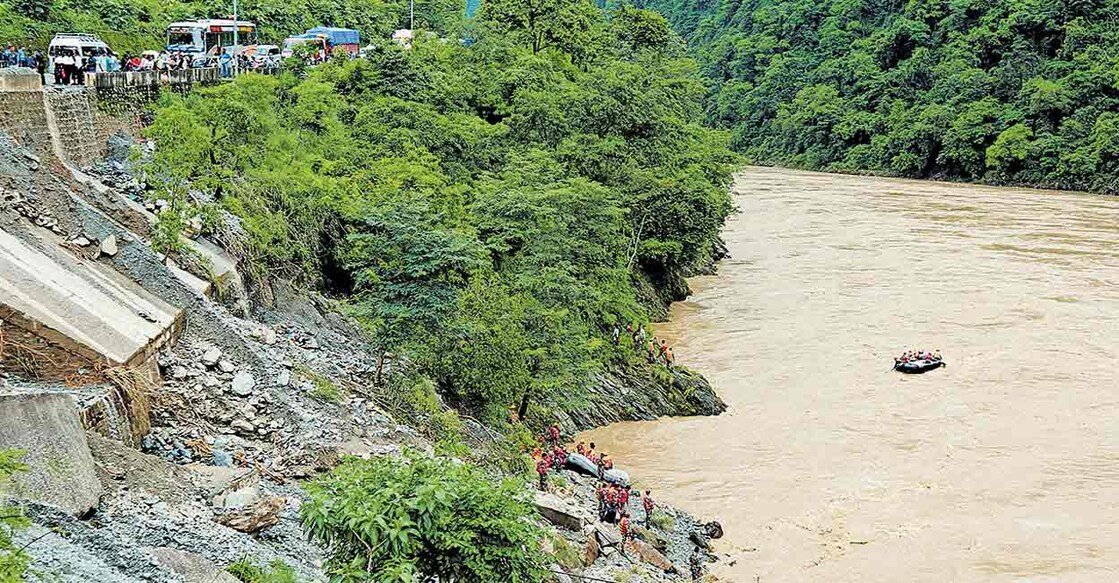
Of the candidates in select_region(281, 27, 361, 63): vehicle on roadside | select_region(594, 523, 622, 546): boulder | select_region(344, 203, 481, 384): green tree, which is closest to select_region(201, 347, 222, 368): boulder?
select_region(344, 203, 481, 384): green tree

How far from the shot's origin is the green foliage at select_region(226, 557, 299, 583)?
10.2 meters

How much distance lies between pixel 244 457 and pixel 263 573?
10.2 feet

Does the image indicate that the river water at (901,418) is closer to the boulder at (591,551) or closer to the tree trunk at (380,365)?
the boulder at (591,551)

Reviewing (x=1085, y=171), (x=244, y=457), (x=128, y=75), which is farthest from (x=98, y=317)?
(x=1085, y=171)

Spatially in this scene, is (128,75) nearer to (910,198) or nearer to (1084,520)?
(1084,520)

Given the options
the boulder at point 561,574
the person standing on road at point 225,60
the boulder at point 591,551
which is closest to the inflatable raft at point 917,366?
the boulder at point 591,551

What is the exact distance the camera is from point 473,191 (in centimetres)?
3033

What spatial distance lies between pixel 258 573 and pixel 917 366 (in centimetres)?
2560

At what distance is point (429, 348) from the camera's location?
20625 millimetres

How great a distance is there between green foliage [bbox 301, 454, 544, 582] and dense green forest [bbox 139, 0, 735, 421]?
9.03 meters

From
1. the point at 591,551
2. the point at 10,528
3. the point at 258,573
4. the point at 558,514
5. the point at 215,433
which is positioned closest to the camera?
the point at 10,528

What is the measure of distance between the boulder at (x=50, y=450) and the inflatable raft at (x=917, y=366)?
26.0 metres

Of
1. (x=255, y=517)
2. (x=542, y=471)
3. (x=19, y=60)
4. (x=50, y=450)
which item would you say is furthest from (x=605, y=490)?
(x=19, y=60)

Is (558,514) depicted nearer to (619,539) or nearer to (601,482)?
(619,539)
